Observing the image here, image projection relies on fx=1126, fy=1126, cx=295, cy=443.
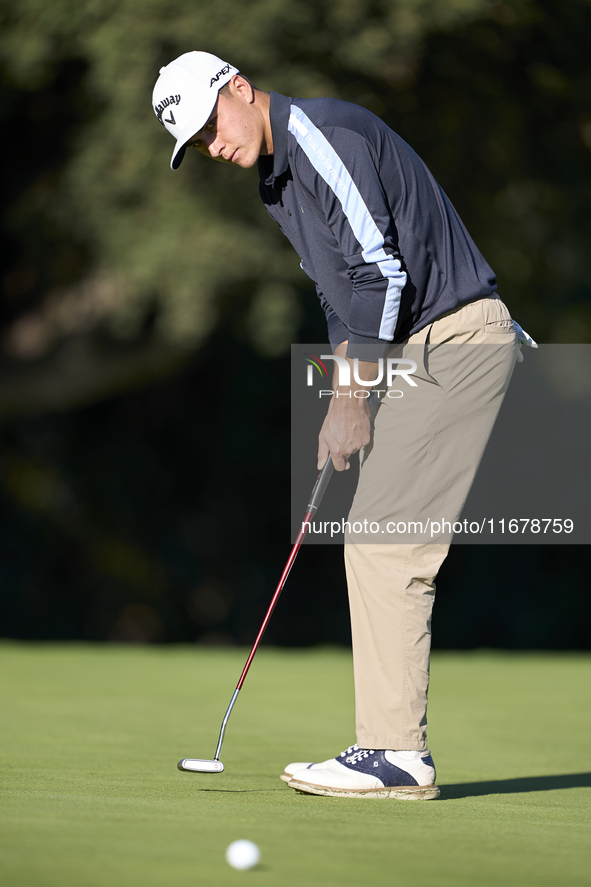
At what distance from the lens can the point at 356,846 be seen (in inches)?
81.7

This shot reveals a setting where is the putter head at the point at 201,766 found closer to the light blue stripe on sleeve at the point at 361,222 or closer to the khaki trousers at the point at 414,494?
the khaki trousers at the point at 414,494

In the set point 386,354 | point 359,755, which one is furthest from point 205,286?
point 359,755

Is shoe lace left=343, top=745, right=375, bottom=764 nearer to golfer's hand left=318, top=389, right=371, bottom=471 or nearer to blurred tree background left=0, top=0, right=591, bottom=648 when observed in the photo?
golfer's hand left=318, top=389, right=371, bottom=471

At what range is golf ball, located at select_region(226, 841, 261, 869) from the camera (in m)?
1.83

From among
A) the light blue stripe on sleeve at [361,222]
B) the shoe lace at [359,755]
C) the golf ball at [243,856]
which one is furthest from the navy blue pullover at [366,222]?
the golf ball at [243,856]

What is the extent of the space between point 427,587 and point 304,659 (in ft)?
13.1

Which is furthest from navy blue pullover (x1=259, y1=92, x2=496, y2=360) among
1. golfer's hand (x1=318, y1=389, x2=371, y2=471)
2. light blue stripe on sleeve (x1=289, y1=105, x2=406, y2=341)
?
golfer's hand (x1=318, y1=389, x2=371, y2=471)

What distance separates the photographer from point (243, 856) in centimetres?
183

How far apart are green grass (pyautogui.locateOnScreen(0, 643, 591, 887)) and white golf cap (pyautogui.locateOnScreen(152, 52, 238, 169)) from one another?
1.59 metres

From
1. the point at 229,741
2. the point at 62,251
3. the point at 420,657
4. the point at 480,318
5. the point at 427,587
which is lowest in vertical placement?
the point at 229,741

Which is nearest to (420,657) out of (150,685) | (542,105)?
(150,685)

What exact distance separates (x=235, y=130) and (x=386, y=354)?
2.31ft

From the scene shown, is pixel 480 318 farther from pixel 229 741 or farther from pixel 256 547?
pixel 256 547

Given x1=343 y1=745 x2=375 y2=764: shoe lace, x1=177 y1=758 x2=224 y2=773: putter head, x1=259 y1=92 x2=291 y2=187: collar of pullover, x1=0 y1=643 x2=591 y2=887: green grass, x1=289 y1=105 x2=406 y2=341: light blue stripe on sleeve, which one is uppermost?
x1=259 y1=92 x2=291 y2=187: collar of pullover
